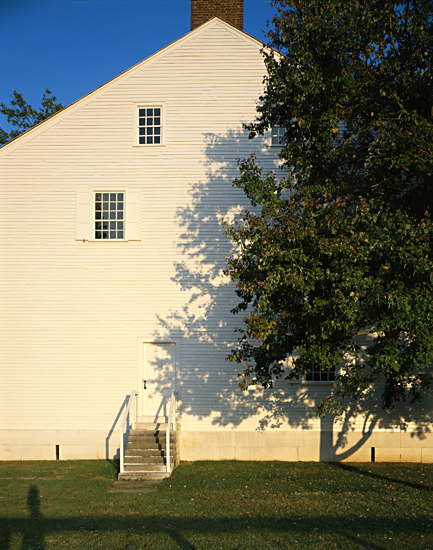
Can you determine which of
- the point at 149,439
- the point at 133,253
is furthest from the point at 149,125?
the point at 149,439

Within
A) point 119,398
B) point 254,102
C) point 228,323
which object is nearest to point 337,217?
point 228,323

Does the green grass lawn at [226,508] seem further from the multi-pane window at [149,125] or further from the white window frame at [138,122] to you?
the multi-pane window at [149,125]

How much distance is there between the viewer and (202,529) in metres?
7.84

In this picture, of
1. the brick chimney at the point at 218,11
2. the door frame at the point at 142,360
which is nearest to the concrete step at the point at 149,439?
the door frame at the point at 142,360

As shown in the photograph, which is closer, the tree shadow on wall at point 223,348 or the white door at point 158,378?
the tree shadow on wall at point 223,348

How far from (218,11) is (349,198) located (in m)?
9.77

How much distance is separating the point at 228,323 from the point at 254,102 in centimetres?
621

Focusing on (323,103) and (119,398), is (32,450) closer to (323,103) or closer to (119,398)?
(119,398)

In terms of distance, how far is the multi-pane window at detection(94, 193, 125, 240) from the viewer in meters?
14.1

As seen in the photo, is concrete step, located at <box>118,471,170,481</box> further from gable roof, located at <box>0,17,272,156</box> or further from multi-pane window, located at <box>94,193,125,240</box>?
gable roof, located at <box>0,17,272,156</box>

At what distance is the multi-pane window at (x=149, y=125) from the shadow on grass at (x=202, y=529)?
386 inches

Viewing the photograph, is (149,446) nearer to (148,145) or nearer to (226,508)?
(226,508)

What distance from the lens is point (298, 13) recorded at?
8609 mm

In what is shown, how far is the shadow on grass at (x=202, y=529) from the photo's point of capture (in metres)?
7.30
